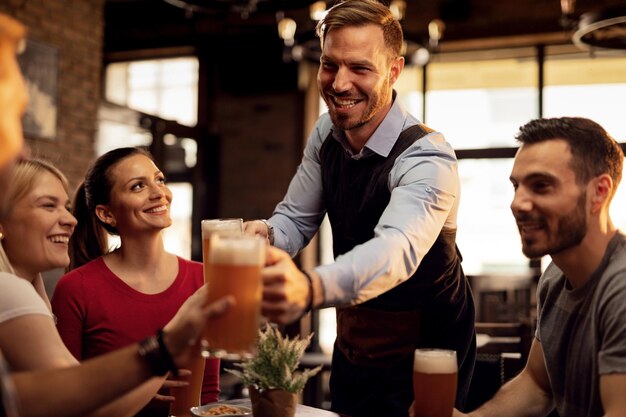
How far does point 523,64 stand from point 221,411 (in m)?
6.03

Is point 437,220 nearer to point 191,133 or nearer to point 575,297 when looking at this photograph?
point 575,297

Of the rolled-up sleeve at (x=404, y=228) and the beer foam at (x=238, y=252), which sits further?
the rolled-up sleeve at (x=404, y=228)

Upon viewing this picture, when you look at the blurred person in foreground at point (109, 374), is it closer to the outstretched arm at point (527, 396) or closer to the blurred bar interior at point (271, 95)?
the outstretched arm at point (527, 396)

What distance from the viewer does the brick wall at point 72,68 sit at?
5.60 metres

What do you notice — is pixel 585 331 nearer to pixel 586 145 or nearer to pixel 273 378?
pixel 586 145

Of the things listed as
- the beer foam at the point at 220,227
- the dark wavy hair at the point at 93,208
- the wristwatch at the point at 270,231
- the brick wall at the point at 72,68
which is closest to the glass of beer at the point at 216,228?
the beer foam at the point at 220,227

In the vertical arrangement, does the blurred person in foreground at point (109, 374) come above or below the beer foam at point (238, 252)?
below

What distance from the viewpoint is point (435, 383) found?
1.53m

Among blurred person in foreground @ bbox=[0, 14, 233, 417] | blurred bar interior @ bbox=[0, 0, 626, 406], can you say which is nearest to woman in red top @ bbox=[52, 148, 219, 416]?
blurred person in foreground @ bbox=[0, 14, 233, 417]

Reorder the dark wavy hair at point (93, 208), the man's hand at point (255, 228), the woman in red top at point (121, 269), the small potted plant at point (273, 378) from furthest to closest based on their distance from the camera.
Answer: the dark wavy hair at point (93, 208) → the woman in red top at point (121, 269) → the man's hand at point (255, 228) → the small potted plant at point (273, 378)

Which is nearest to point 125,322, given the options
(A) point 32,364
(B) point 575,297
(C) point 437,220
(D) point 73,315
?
(D) point 73,315

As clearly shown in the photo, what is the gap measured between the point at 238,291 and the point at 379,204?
2.93 ft

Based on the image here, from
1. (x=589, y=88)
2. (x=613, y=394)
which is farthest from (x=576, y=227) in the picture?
(x=589, y=88)

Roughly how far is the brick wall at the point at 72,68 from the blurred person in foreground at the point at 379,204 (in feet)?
12.9
